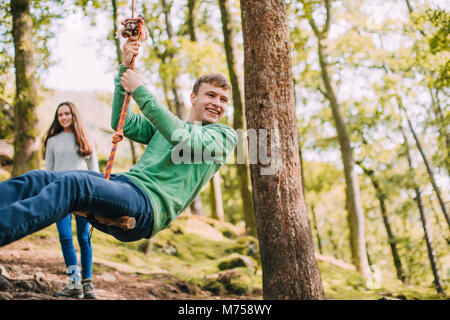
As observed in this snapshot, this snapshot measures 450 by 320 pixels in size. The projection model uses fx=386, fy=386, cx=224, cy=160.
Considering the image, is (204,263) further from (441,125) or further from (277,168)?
(441,125)

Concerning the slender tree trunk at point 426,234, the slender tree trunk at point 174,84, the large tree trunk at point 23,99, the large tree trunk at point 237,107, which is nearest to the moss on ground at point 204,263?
the large tree trunk at point 237,107

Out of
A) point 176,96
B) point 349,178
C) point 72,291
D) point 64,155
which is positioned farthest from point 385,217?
point 64,155

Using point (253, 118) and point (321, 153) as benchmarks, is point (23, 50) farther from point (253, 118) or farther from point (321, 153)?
point (321, 153)

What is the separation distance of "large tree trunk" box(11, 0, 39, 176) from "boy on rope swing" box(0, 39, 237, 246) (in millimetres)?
4996

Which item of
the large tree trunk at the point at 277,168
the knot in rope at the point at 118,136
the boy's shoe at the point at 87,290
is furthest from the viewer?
the boy's shoe at the point at 87,290

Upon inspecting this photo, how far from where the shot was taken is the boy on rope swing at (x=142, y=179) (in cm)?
200

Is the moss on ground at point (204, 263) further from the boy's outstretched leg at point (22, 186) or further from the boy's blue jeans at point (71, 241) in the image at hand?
the boy's outstretched leg at point (22, 186)

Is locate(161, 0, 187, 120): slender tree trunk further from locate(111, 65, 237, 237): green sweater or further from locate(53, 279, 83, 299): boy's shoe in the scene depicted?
locate(111, 65, 237, 237): green sweater

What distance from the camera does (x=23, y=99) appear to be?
729 cm

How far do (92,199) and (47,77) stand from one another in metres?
10.4

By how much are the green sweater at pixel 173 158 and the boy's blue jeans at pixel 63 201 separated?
0.11m

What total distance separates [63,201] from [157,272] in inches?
212

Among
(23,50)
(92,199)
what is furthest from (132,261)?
(92,199)
